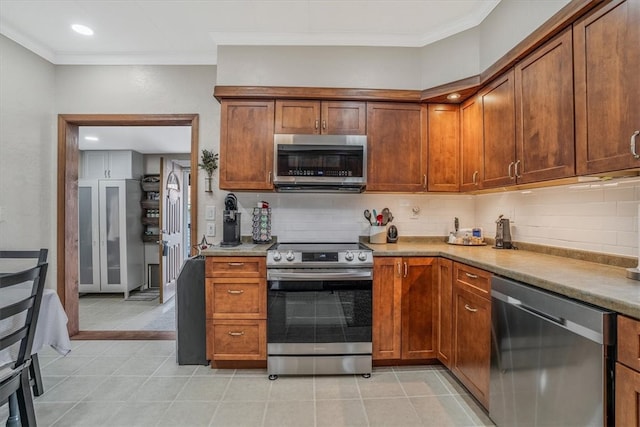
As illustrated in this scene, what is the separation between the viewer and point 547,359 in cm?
132

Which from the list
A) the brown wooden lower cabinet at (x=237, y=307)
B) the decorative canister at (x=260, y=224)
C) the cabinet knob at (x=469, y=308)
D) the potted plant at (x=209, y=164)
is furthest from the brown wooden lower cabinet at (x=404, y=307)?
the potted plant at (x=209, y=164)

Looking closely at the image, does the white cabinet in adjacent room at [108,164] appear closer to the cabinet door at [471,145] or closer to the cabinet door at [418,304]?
the cabinet door at [418,304]

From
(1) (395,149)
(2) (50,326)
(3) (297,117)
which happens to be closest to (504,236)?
(1) (395,149)

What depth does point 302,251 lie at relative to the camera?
2305mm

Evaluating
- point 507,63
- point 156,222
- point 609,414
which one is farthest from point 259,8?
point 156,222

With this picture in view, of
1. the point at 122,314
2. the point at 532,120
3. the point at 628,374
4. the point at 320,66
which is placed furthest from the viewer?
the point at 122,314

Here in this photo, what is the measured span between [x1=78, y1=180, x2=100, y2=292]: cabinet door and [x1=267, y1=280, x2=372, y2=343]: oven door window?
12.5 ft

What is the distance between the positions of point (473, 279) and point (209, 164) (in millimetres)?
2367

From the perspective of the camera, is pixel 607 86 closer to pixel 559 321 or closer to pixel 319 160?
pixel 559 321

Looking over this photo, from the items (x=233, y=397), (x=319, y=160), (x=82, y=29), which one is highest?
(x=82, y=29)

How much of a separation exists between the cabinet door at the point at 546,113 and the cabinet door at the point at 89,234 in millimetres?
5399

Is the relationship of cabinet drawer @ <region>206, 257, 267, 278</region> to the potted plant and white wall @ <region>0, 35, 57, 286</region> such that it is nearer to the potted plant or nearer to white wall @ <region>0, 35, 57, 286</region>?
the potted plant

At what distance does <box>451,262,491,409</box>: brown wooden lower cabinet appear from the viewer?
5.84ft

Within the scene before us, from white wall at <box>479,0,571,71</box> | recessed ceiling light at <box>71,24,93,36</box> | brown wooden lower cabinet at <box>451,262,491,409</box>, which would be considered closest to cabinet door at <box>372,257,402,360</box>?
brown wooden lower cabinet at <box>451,262,491,409</box>
